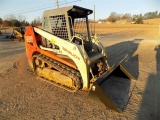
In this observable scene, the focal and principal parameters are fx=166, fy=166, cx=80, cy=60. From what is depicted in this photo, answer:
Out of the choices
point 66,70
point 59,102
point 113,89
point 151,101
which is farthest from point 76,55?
point 151,101

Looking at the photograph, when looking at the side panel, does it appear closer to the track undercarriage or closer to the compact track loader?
the compact track loader

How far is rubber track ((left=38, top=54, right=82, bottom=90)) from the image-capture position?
4.89m

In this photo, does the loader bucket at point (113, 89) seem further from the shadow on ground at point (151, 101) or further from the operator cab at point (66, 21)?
the operator cab at point (66, 21)

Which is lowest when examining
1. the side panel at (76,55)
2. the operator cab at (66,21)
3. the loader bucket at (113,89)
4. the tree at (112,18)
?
the loader bucket at (113,89)

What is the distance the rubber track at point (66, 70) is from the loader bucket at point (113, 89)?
0.58 metres

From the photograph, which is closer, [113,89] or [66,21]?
[113,89]

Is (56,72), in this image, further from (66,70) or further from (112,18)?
(112,18)

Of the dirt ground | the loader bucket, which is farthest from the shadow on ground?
the loader bucket

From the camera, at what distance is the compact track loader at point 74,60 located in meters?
4.81

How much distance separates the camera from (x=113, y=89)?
5.25 metres

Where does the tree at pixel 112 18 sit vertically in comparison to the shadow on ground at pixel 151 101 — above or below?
above

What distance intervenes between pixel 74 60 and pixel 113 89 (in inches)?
61.1

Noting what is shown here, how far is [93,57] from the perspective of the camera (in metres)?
5.66

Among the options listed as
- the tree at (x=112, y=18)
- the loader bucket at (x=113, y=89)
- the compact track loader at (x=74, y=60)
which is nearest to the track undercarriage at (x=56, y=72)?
the compact track loader at (x=74, y=60)
